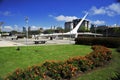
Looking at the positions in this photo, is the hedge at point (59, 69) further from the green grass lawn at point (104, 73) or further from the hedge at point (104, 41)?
the hedge at point (104, 41)

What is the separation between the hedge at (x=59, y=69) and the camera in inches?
448

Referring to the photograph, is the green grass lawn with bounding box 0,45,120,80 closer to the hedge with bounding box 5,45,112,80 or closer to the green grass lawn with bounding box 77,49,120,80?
the green grass lawn with bounding box 77,49,120,80

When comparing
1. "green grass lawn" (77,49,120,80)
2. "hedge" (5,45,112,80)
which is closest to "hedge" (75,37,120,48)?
"green grass lawn" (77,49,120,80)

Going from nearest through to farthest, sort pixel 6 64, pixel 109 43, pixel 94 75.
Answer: pixel 94 75 → pixel 6 64 → pixel 109 43

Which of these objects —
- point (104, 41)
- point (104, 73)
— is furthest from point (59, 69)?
point (104, 41)

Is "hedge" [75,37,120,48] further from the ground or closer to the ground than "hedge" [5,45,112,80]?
further from the ground

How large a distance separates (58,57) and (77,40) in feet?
61.3

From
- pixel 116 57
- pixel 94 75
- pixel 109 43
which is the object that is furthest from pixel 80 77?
A: pixel 109 43

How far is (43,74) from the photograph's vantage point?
11.9 meters

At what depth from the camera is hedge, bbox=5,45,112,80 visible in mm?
11391

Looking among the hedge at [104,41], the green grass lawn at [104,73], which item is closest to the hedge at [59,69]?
the green grass lawn at [104,73]

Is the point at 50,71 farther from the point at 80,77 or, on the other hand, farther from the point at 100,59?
the point at 100,59

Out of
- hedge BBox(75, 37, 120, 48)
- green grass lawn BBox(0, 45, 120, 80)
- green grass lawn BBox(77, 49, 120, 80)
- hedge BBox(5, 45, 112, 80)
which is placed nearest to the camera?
hedge BBox(5, 45, 112, 80)

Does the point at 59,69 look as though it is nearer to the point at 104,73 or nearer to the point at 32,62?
the point at 104,73
